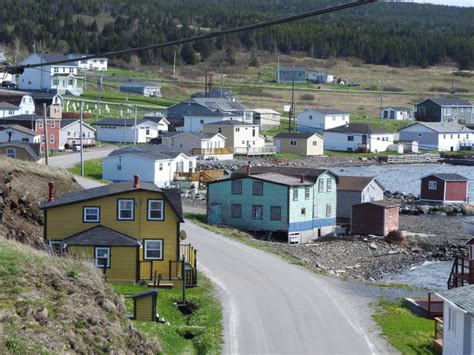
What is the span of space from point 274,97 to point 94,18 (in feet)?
210

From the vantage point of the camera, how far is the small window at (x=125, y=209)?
27891mm

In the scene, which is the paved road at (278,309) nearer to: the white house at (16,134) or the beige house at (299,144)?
the white house at (16,134)

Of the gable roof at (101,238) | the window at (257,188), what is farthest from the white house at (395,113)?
the gable roof at (101,238)

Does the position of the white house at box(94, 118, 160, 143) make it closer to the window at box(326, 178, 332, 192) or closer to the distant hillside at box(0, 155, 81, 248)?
the distant hillside at box(0, 155, 81, 248)

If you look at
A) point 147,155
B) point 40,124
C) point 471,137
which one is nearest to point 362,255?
point 147,155

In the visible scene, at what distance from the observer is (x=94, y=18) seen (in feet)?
570

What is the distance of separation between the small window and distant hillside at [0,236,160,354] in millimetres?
8992

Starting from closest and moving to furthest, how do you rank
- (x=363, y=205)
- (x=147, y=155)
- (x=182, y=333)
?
(x=182, y=333), (x=363, y=205), (x=147, y=155)

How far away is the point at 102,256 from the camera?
1059 inches

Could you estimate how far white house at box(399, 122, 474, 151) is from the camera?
9469 centimetres

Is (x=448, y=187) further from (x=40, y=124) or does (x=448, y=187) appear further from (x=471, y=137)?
(x=471, y=137)

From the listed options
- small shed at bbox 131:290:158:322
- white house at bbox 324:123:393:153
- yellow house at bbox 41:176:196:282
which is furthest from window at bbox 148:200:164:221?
white house at bbox 324:123:393:153

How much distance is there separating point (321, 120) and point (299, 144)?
452 inches

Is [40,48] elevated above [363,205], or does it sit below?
above
